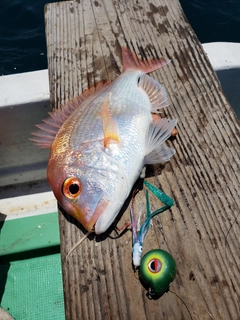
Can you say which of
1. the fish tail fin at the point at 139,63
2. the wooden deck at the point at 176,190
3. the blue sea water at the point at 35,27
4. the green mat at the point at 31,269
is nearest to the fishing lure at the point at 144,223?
the wooden deck at the point at 176,190

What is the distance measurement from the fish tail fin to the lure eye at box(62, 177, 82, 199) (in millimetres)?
1199

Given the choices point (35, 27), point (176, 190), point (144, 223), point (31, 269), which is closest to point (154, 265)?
point (144, 223)

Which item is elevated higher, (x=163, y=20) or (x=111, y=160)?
(x=163, y=20)

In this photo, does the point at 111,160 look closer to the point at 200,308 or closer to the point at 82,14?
the point at 200,308

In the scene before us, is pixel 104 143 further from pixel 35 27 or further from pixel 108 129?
pixel 35 27

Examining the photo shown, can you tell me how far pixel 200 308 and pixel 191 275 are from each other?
0.17 metres

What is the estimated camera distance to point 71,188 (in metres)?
1.76

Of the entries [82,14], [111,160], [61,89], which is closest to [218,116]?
[111,160]

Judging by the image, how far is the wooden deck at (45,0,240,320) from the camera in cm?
168

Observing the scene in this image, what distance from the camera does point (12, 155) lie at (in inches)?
129

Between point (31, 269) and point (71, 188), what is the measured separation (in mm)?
1523

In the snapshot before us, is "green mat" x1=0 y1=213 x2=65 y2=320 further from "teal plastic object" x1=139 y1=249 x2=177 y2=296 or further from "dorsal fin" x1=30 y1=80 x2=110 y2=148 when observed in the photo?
"teal plastic object" x1=139 y1=249 x2=177 y2=296

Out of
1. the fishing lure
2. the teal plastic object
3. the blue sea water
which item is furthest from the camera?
the blue sea water

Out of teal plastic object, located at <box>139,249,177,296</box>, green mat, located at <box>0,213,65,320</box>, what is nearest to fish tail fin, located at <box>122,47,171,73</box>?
teal plastic object, located at <box>139,249,177,296</box>
